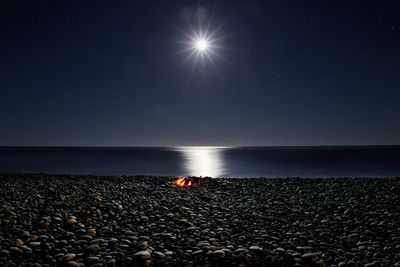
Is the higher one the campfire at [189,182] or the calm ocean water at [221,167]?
the calm ocean water at [221,167]

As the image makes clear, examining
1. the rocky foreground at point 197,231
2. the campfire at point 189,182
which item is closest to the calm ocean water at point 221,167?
the campfire at point 189,182

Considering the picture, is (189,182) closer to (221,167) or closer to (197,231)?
(197,231)

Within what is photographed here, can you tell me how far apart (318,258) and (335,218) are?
4.11 meters

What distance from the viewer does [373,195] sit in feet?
43.9

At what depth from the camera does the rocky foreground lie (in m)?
6.18

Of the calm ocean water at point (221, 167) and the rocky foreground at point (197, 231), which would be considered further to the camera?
the calm ocean water at point (221, 167)

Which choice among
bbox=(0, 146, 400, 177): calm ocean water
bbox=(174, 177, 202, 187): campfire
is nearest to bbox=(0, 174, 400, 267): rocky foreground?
bbox=(174, 177, 202, 187): campfire

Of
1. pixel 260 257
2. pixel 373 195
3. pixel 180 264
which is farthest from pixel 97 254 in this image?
pixel 373 195

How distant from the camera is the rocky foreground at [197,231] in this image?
20.3ft

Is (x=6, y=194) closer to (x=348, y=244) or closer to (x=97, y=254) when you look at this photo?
(x=97, y=254)

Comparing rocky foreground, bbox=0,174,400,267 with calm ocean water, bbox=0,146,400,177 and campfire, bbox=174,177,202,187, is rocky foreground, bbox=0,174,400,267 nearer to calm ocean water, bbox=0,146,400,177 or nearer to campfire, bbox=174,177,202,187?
campfire, bbox=174,177,202,187

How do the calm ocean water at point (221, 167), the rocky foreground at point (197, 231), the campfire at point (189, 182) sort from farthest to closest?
the calm ocean water at point (221, 167) → the campfire at point (189, 182) → the rocky foreground at point (197, 231)

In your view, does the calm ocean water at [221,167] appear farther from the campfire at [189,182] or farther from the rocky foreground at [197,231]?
the rocky foreground at [197,231]

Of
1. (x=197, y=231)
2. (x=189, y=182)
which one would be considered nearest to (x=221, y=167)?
(x=189, y=182)
